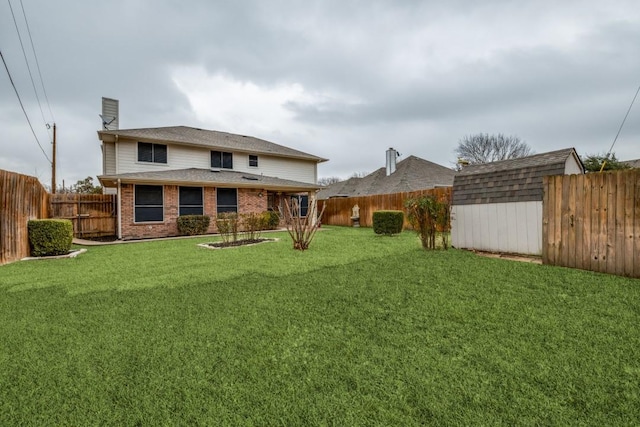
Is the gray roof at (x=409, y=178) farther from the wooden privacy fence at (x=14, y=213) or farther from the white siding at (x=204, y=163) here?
the wooden privacy fence at (x=14, y=213)

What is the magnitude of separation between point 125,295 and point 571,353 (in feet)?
16.9

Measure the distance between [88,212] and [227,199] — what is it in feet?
21.3

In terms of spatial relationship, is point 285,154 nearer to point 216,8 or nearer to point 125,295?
point 216,8

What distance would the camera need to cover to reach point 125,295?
4168 millimetres

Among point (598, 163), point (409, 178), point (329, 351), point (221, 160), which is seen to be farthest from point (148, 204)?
point (598, 163)

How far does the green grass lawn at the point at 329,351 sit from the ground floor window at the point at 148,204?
9.34 metres

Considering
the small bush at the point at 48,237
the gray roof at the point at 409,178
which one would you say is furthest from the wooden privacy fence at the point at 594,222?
the gray roof at the point at 409,178

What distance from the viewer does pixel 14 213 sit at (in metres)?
7.49

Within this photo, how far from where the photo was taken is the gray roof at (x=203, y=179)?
12953mm

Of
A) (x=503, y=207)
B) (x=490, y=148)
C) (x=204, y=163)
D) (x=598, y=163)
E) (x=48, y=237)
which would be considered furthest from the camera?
(x=490, y=148)

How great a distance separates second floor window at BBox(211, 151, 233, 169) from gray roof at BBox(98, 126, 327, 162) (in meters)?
0.49

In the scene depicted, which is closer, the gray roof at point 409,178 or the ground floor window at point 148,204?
the ground floor window at point 148,204

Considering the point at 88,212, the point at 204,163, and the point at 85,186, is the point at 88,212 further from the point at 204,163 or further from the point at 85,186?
the point at 85,186

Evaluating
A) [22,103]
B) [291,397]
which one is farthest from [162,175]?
[291,397]
